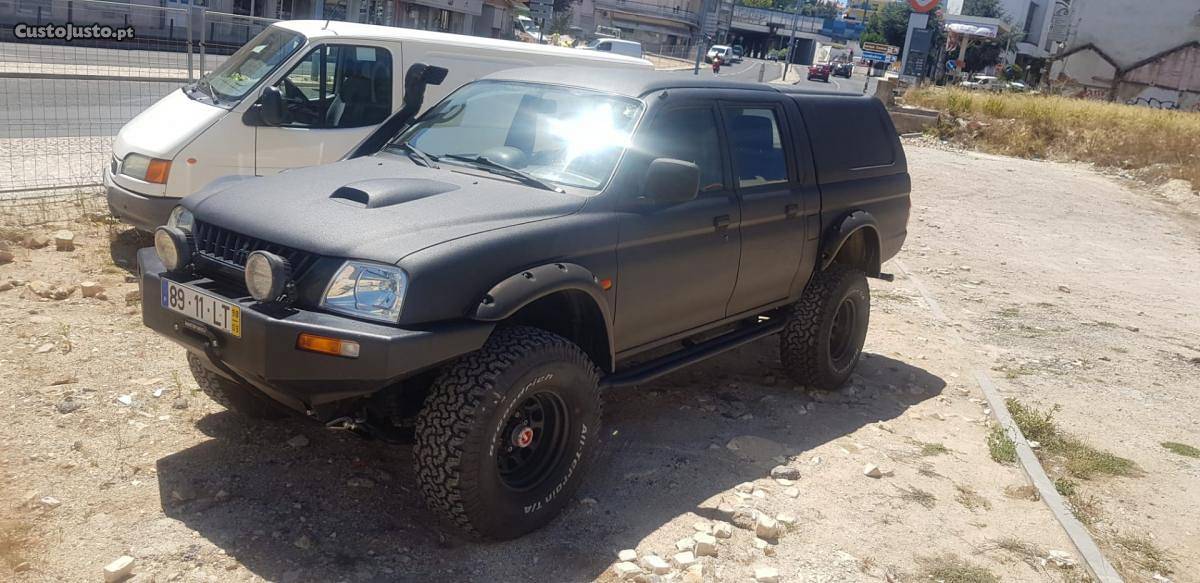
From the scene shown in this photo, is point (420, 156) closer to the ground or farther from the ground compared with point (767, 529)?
farther from the ground

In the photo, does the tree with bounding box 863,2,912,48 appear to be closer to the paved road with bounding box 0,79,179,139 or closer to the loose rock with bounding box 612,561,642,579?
the paved road with bounding box 0,79,179,139

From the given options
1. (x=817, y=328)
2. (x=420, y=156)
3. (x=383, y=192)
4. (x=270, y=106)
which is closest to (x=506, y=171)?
(x=420, y=156)

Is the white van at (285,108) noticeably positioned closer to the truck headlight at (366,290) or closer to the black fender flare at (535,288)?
the truck headlight at (366,290)

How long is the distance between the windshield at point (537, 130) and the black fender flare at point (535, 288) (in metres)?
0.57

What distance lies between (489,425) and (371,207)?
102 centimetres

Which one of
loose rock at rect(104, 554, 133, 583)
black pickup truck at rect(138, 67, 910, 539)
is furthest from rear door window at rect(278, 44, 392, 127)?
loose rock at rect(104, 554, 133, 583)

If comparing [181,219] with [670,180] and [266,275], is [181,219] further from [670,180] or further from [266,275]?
[670,180]

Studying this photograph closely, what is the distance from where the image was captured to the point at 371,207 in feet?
13.2

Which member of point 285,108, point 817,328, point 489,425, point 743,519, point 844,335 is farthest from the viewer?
point 285,108

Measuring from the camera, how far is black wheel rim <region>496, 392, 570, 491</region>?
4027 millimetres

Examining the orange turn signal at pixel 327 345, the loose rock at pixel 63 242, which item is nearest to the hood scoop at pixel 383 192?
the orange turn signal at pixel 327 345

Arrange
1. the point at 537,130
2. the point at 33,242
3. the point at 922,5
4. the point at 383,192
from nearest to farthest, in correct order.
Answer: the point at 383,192 → the point at 537,130 → the point at 33,242 → the point at 922,5

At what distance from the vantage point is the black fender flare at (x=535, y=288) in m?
3.74

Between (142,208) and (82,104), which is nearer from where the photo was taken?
(142,208)
